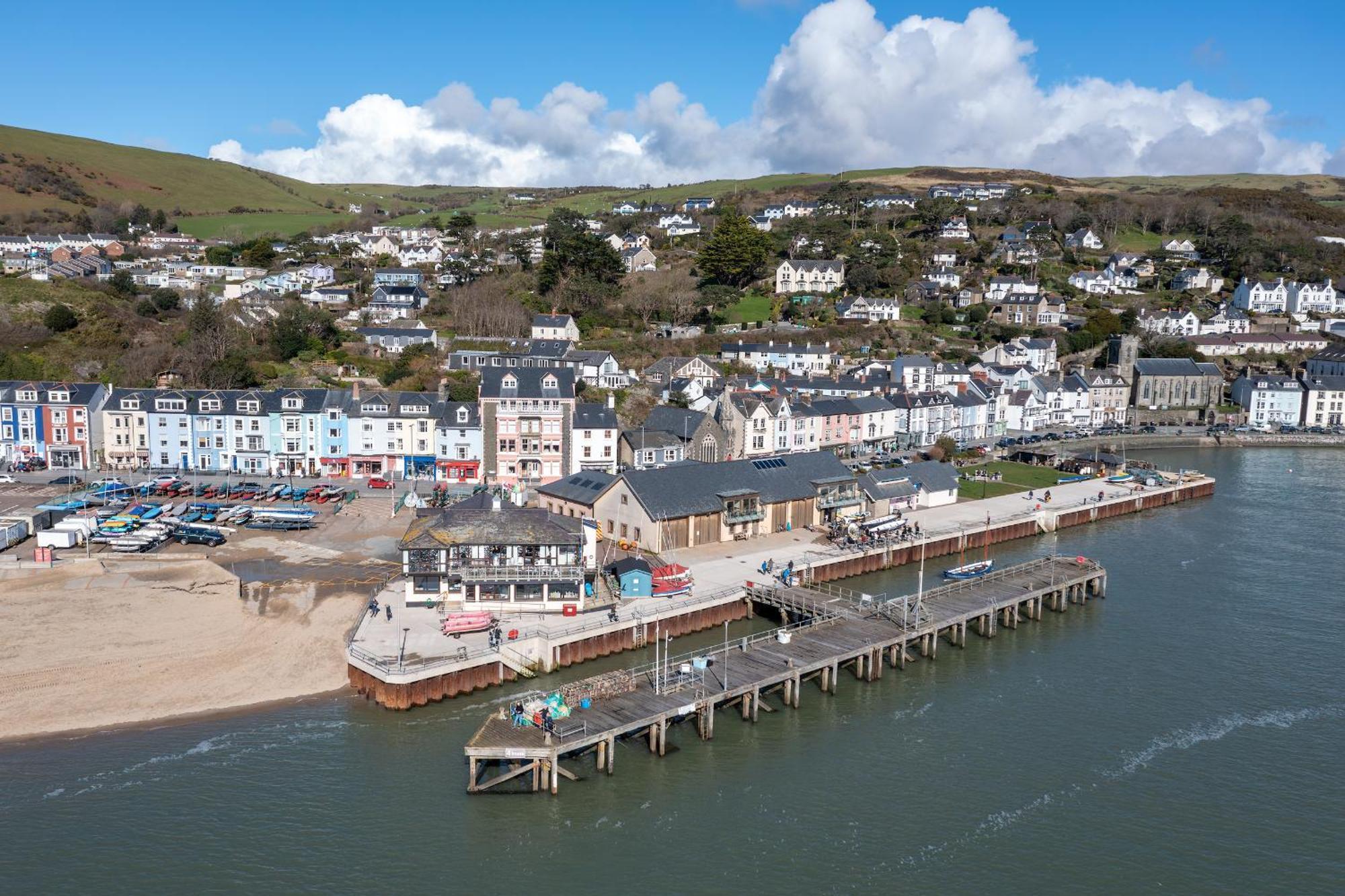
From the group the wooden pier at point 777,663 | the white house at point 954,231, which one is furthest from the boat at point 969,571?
the white house at point 954,231

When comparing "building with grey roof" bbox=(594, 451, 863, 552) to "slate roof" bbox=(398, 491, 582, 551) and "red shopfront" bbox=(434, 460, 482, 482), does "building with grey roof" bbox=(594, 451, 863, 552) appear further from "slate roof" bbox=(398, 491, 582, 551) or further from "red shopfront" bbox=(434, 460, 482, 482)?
"red shopfront" bbox=(434, 460, 482, 482)

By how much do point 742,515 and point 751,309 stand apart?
192 feet

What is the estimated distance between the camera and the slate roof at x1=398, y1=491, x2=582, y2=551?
36219mm

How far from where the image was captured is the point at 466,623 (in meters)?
33.7

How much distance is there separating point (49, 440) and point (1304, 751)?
218 feet

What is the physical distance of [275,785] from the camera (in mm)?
25703

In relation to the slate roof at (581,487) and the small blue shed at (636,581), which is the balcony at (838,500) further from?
the small blue shed at (636,581)

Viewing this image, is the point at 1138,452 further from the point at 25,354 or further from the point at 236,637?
the point at 25,354

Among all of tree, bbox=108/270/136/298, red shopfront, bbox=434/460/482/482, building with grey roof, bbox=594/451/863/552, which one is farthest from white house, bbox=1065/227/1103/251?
tree, bbox=108/270/136/298

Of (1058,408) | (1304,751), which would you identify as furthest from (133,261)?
(1304,751)

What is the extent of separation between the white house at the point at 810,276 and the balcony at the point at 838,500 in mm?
60215

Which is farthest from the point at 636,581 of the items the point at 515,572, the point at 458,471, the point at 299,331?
the point at 299,331

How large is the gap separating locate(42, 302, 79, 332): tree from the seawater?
6026cm

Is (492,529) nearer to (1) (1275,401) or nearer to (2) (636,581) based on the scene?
(2) (636,581)
